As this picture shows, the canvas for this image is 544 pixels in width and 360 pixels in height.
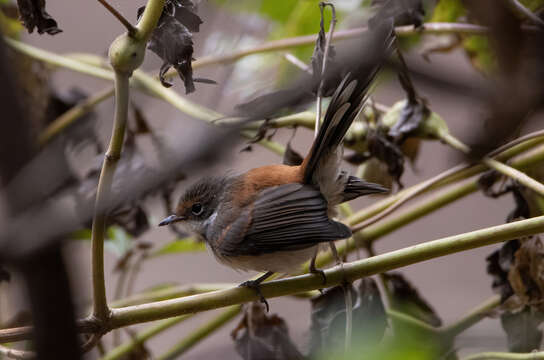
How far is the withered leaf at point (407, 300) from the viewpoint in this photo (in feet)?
5.45

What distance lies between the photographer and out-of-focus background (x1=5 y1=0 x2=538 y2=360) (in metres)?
0.45

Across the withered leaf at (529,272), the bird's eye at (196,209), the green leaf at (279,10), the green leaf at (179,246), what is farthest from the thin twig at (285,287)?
the green leaf at (279,10)

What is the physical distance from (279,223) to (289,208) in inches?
1.8

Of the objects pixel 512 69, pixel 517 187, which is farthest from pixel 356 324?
pixel 512 69

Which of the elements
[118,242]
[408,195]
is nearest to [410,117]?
[408,195]

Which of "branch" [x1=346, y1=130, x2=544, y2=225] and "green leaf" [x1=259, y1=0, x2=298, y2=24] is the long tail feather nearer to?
"branch" [x1=346, y1=130, x2=544, y2=225]

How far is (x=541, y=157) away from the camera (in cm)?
157

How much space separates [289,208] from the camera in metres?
1.49

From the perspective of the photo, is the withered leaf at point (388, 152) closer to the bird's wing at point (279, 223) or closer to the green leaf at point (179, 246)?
the bird's wing at point (279, 223)

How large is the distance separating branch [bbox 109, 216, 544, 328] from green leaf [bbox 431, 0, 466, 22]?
3.73ft

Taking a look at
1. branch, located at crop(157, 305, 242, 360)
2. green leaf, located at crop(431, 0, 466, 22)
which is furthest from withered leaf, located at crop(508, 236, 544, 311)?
green leaf, located at crop(431, 0, 466, 22)

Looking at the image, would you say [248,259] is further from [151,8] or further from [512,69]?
[512,69]

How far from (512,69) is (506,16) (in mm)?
27

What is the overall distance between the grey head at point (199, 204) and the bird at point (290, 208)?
8 cm
